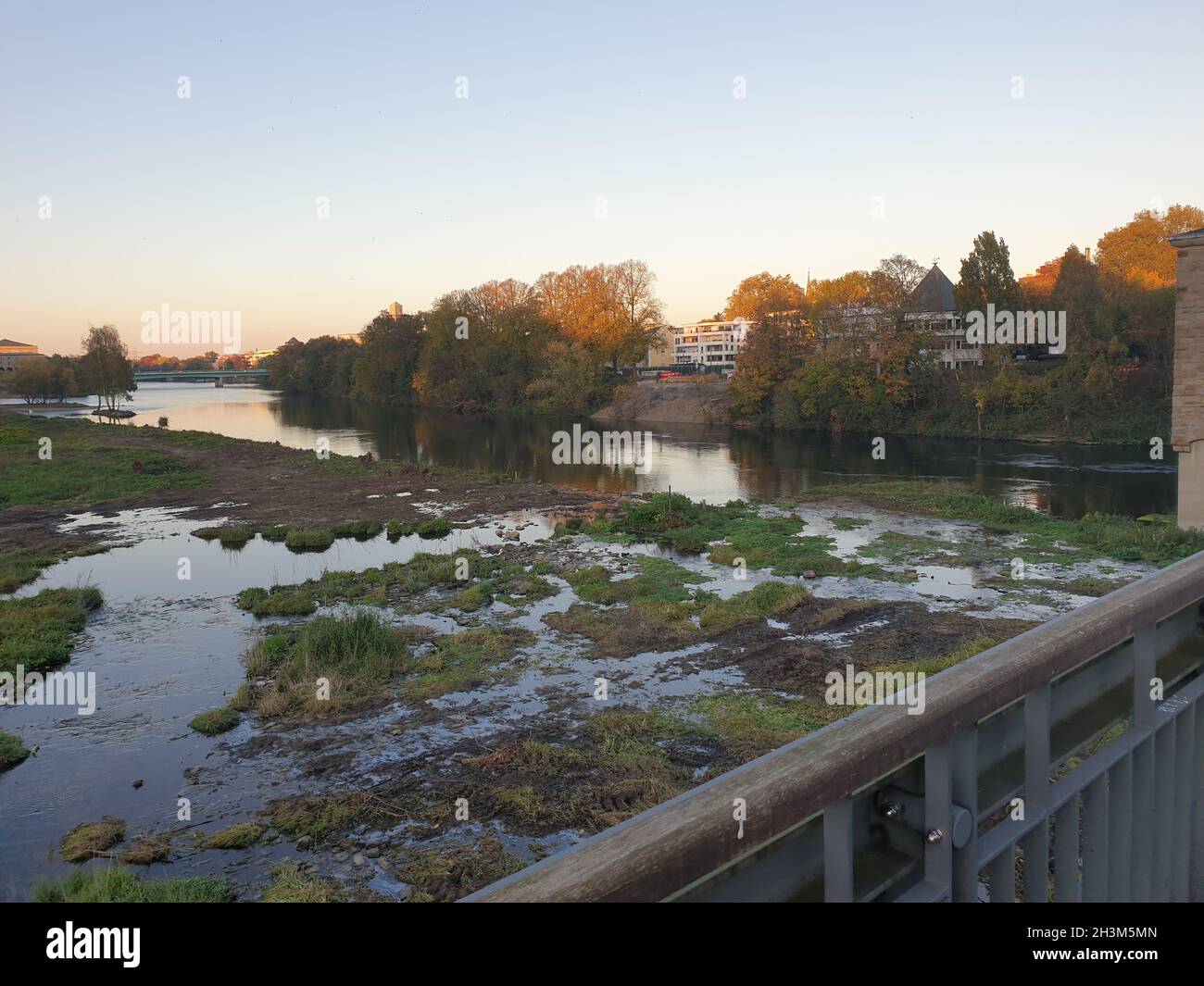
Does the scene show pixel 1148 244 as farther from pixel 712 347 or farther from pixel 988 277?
pixel 712 347

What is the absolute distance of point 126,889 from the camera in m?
7.85

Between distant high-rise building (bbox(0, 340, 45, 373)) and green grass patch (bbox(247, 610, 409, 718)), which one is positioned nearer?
green grass patch (bbox(247, 610, 409, 718))

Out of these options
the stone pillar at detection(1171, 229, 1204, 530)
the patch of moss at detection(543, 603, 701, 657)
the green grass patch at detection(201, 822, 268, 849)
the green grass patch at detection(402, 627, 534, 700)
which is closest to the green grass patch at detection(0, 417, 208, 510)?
the green grass patch at detection(402, 627, 534, 700)

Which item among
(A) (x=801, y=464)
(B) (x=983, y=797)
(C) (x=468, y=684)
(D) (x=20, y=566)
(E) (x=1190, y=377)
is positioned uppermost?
(E) (x=1190, y=377)

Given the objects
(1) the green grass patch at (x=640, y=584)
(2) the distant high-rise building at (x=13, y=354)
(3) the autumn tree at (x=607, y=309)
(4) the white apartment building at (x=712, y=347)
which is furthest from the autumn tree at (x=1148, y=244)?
(2) the distant high-rise building at (x=13, y=354)

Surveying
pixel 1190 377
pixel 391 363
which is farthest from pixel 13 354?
pixel 1190 377

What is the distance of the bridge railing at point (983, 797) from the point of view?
170cm

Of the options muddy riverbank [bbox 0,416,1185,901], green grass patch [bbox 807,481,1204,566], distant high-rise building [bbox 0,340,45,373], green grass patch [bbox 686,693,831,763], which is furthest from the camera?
distant high-rise building [bbox 0,340,45,373]

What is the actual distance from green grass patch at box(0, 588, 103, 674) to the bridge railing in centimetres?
1616

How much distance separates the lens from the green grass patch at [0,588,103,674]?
14961 millimetres

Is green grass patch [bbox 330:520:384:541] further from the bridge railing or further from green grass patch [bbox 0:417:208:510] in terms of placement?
the bridge railing

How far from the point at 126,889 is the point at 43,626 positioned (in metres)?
10.7

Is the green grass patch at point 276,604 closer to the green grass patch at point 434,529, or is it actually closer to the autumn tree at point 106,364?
the green grass patch at point 434,529
